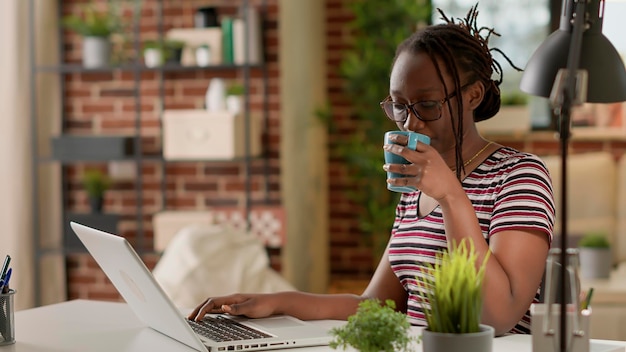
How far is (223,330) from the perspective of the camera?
Result: 173 centimetres

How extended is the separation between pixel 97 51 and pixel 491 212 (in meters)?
3.21

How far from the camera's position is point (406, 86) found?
1866 mm

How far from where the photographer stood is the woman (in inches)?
65.6

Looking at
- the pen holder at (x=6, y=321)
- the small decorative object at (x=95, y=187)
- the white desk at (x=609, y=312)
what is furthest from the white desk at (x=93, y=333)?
the small decorative object at (x=95, y=187)

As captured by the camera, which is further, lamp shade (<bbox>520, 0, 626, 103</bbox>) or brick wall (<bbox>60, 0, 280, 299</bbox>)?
brick wall (<bbox>60, 0, 280, 299</bbox>)

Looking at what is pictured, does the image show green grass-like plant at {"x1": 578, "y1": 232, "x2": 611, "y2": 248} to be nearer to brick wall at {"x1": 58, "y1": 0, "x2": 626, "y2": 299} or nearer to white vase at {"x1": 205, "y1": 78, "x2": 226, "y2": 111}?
brick wall at {"x1": 58, "y1": 0, "x2": 626, "y2": 299}

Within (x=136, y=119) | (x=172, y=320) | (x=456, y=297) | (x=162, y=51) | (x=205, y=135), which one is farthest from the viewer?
(x=136, y=119)

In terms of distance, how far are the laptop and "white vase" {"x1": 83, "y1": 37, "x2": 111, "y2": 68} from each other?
119 inches

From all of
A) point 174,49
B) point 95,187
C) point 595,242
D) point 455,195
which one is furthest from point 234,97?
point 455,195

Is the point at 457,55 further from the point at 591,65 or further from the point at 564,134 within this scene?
the point at 564,134

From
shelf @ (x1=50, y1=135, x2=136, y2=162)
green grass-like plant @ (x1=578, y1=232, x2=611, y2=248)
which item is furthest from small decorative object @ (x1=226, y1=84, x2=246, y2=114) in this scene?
green grass-like plant @ (x1=578, y1=232, x2=611, y2=248)

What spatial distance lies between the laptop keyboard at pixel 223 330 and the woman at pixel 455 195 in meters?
0.03

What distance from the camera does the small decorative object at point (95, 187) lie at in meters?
4.71

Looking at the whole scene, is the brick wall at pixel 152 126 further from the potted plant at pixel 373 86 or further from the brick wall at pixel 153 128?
the potted plant at pixel 373 86
